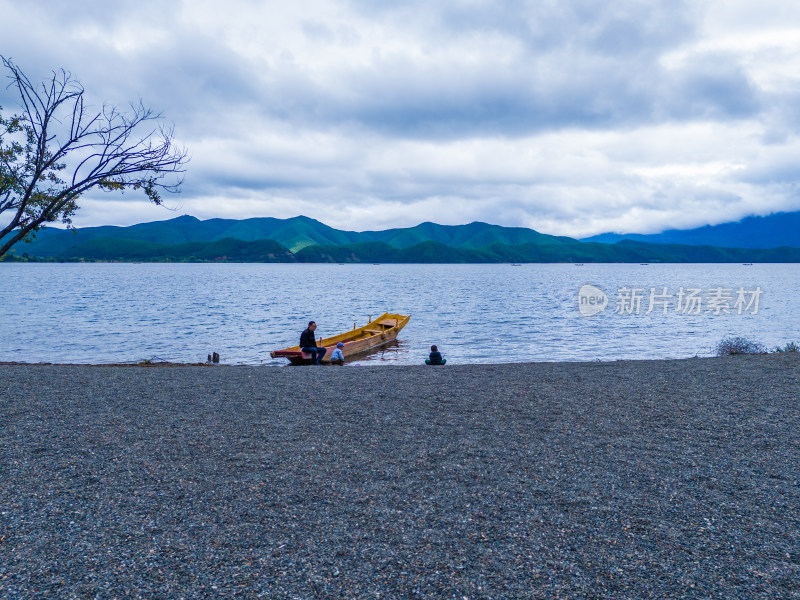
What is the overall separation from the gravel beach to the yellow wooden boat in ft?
33.7

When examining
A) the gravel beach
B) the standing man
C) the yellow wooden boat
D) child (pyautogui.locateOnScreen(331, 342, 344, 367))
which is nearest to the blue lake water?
the yellow wooden boat

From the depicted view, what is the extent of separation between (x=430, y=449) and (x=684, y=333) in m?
35.7

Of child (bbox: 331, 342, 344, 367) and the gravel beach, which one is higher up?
the gravel beach

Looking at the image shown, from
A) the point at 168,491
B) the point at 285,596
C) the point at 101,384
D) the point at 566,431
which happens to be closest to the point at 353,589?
the point at 285,596

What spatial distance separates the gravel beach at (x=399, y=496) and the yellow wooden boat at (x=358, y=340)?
10260mm

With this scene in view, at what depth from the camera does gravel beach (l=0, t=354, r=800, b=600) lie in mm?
4813

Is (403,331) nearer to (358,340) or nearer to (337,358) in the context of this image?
(358,340)

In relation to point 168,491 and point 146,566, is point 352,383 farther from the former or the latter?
point 146,566

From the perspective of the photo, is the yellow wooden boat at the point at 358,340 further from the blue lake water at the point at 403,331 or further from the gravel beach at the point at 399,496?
the gravel beach at the point at 399,496

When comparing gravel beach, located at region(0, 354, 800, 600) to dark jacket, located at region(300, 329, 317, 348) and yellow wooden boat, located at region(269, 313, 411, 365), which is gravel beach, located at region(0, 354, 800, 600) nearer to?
dark jacket, located at region(300, 329, 317, 348)

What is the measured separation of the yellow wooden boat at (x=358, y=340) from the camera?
22.9 m

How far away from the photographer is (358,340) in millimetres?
27625

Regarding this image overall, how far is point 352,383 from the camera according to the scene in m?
14.6

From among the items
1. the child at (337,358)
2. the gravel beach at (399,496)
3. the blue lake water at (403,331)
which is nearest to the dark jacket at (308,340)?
the child at (337,358)
